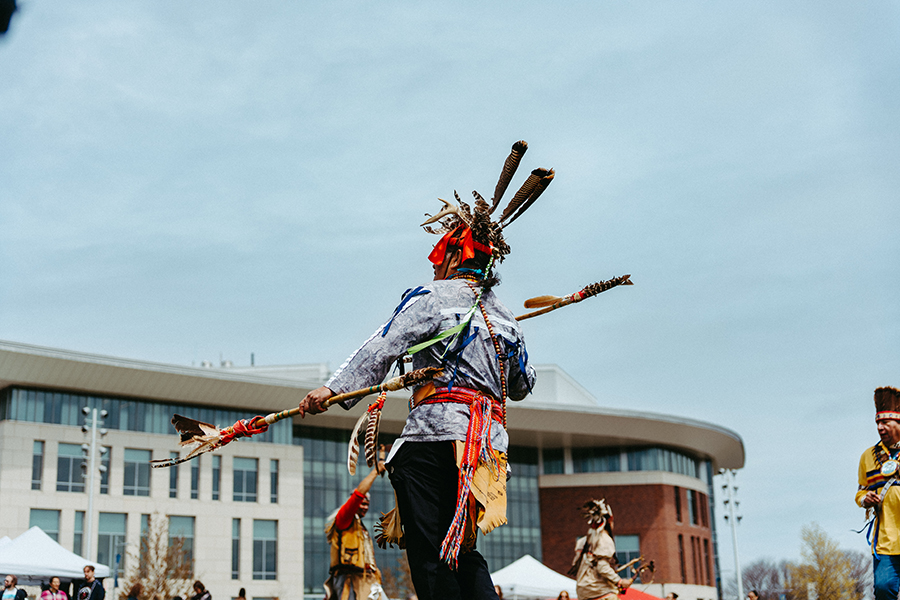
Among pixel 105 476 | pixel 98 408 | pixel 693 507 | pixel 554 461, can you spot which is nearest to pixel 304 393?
pixel 98 408

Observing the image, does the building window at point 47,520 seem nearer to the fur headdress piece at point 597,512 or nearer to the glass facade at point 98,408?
the glass facade at point 98,408

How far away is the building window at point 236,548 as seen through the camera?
52938 mm

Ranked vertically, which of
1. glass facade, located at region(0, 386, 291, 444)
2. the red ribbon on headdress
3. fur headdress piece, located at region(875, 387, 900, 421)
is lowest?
fur headdress piece, located at region(875, 387, 900, 421)

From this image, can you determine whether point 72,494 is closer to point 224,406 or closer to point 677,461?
point 224,406

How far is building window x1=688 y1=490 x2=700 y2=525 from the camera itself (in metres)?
70.2

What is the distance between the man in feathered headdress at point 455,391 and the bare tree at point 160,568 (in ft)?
122

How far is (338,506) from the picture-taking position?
61.6 metres

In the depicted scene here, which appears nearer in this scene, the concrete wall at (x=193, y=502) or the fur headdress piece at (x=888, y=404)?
the fur headdress piece at (x=888, y=404)

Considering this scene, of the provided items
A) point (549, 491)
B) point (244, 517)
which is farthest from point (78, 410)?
point (549, 491)

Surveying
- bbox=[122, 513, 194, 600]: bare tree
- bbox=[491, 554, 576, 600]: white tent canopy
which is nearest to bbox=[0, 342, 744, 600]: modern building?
bbox=[122, 513, 194, 600]: bare tree

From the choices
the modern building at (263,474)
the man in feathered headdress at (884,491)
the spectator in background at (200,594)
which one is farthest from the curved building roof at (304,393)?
the man in feathered headdress at (884,491)

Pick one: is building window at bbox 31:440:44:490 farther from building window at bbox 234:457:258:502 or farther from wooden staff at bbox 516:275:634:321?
wooden staff at bbox 516:275:634:321

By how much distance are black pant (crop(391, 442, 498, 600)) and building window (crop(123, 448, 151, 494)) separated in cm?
4891

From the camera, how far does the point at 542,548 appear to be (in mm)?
67500
